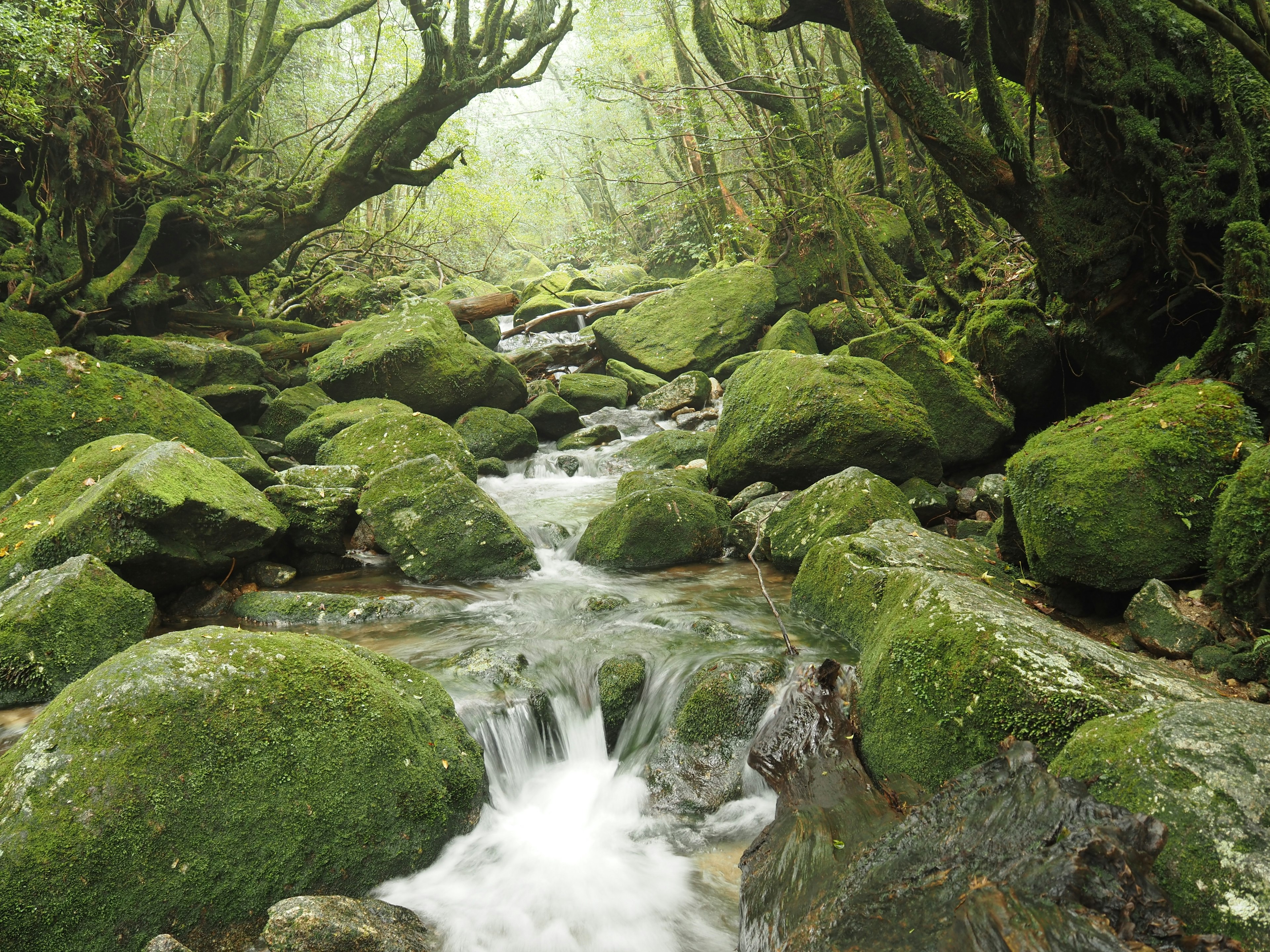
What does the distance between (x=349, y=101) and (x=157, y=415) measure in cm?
1374

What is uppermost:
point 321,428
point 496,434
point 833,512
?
point 321,428

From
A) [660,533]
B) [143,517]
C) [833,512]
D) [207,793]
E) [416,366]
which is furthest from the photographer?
[416,366]

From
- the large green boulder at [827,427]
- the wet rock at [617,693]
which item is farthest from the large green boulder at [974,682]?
the large green boulder at [827,427]

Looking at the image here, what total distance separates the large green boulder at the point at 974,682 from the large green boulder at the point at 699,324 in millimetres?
11058

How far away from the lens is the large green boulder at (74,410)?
6883 millimetres

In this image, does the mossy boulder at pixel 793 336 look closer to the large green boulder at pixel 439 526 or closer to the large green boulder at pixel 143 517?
the large green boulder at pixel 439 526

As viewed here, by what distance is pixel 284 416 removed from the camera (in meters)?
10.6

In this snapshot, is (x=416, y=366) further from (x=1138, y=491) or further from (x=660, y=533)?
(x=1138, y=491)

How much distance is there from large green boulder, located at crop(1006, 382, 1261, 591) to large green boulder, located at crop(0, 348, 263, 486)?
7646 millimetres

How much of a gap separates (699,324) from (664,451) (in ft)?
17.7

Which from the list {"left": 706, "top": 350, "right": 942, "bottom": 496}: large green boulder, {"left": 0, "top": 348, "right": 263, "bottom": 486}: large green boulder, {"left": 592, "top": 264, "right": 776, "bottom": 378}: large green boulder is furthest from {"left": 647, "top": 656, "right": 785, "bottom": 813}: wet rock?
{"left": 592, "top": 264, "right": 776, "bottom": 378}: large green boulder

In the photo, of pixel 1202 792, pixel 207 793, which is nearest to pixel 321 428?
pixel 207 793

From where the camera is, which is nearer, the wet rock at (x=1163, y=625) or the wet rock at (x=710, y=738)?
the wet rock at (x=1163, y=625)

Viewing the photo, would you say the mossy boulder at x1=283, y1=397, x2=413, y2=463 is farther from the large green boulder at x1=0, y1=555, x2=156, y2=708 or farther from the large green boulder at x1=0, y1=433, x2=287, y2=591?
the large green boulder at x1=0, y1=555, x2=156, y2=708
